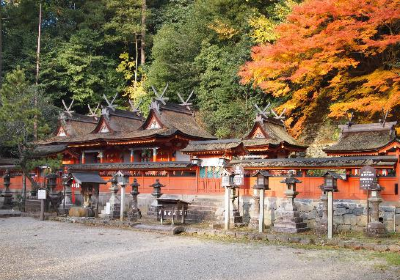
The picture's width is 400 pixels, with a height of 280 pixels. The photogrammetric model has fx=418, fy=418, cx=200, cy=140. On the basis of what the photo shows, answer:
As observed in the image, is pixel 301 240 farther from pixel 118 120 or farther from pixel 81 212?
pixel 118 120

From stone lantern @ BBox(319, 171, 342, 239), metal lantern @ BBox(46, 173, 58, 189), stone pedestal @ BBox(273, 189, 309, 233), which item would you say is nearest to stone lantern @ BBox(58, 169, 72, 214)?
metal lantern @ BBox(46, 173, 58, 189)

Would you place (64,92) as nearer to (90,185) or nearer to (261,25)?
Answer: (261,25)

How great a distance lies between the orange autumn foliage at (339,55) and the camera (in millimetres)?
22109

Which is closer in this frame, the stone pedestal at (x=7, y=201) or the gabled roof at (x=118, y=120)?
the stone pedestal at (x=7, y=201)

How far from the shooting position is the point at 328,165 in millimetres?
16500

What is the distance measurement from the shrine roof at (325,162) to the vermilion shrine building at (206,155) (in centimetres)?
3

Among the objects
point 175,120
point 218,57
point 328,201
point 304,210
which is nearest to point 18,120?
point 175,120

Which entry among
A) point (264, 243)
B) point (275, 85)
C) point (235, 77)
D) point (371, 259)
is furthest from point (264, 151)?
point (371, 259)

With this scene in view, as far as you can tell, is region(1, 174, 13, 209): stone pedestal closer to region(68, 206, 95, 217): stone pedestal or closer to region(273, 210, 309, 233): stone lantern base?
region(68, 206, 95, 217): stone pedestal

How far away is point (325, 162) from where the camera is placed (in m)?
16.5

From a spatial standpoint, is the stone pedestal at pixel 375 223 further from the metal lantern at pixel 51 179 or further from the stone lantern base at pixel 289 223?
the metal lantern at pixel 51 179

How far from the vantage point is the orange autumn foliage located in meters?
22.1

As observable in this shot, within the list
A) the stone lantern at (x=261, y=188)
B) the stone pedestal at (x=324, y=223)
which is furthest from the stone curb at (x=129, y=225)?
the stone pedestal at (x=324, y=223)

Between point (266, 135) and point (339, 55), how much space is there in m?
6.61
